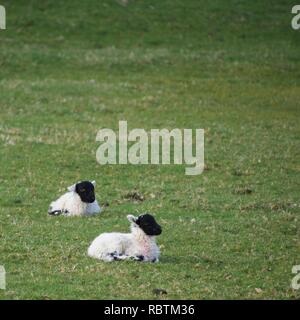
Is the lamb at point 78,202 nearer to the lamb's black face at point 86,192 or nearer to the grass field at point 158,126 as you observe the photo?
the lamb's black face at point 86,192

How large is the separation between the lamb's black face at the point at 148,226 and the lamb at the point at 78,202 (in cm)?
361

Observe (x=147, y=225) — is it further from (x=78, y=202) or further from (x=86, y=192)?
(x=78, y=202)

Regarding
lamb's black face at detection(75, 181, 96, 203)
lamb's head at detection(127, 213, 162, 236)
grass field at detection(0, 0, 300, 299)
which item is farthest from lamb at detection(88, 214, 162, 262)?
lamb's black face at detection(75, 181, 96, 203)

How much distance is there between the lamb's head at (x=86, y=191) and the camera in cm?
2120

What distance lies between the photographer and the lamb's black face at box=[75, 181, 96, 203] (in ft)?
69.6

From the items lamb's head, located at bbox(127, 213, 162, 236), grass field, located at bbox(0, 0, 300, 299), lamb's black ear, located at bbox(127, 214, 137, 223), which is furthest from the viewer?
lamb's black ear, located at bbox(127, 214, 137, 223)

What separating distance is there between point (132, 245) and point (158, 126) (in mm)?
17109

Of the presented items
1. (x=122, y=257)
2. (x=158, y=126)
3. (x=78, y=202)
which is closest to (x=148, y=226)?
(x=122, y=257)

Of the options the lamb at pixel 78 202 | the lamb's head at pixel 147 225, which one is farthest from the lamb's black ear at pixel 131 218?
the lamb at pixel 78 202

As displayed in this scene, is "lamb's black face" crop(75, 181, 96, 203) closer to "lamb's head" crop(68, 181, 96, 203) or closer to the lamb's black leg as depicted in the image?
"lamb's head" crop(68, 181, 96, 203)

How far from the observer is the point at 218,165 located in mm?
28312

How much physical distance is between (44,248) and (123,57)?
30918mm
